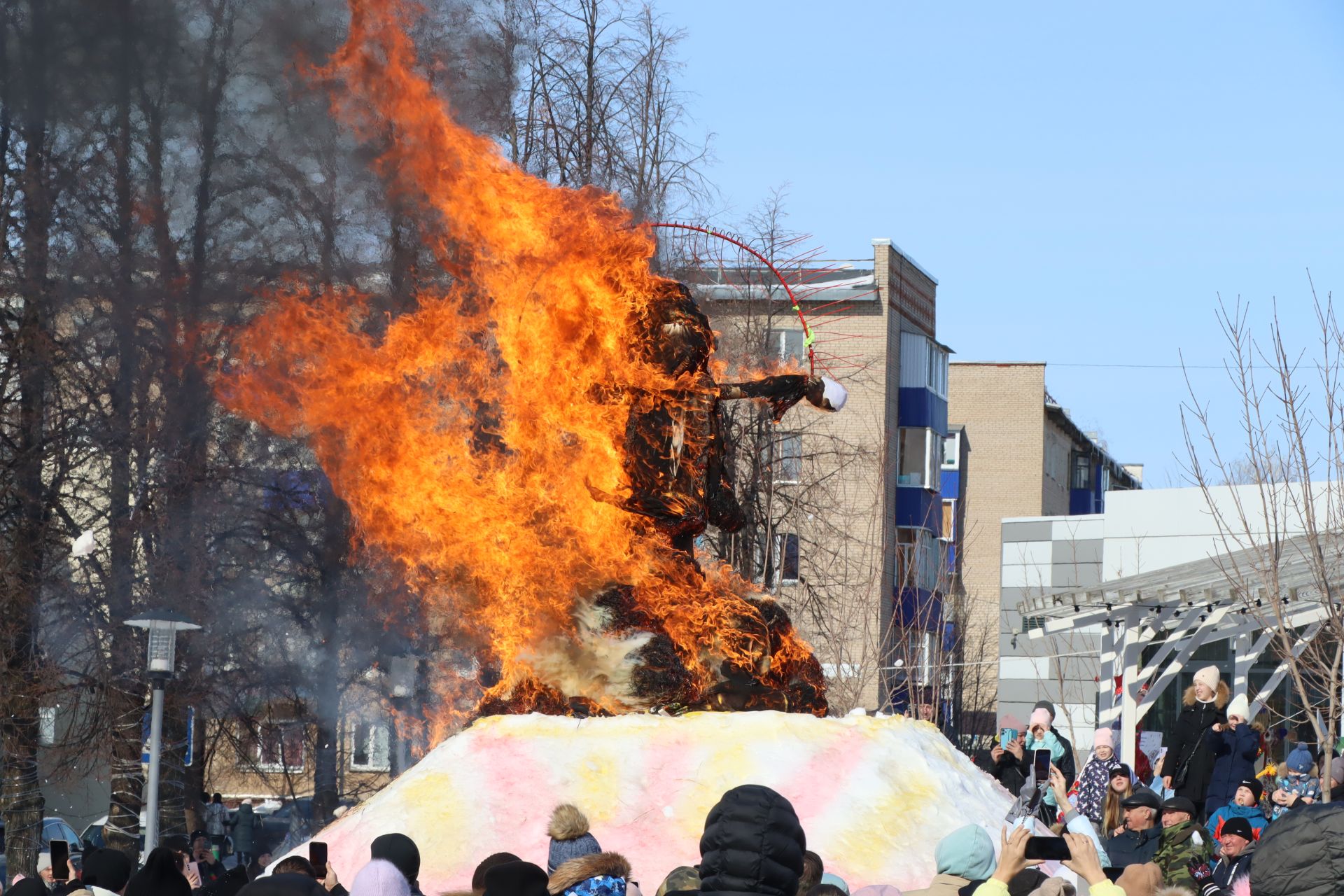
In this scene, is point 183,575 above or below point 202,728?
above

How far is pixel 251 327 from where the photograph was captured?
60.4 ft

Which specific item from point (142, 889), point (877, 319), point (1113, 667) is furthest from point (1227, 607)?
point (877, 319)

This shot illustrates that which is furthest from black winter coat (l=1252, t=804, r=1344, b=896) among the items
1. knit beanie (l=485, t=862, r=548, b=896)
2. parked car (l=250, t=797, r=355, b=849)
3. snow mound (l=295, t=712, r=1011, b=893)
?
parked car (l=250, t=797, r=355, b=849)

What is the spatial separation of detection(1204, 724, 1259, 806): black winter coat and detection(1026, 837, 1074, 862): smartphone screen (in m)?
8.05

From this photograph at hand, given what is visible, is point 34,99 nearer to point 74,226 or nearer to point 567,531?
point 74,226

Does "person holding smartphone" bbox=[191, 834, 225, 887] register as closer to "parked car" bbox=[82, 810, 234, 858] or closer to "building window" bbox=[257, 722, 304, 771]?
"parked car" bbox=[82, 810, 234, 858]

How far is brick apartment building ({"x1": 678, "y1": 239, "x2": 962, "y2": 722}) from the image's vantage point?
88.9ft

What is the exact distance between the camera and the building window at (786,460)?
25984 mm

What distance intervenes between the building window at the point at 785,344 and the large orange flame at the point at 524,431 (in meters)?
11.7

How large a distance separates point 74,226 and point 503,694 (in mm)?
9520

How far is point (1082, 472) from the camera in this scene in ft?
207

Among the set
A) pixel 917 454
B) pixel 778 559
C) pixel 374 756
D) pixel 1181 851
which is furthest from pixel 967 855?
pixel 917 454

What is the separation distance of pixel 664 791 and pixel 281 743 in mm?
13435

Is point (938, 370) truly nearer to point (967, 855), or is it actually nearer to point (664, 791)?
point (664, 791)
